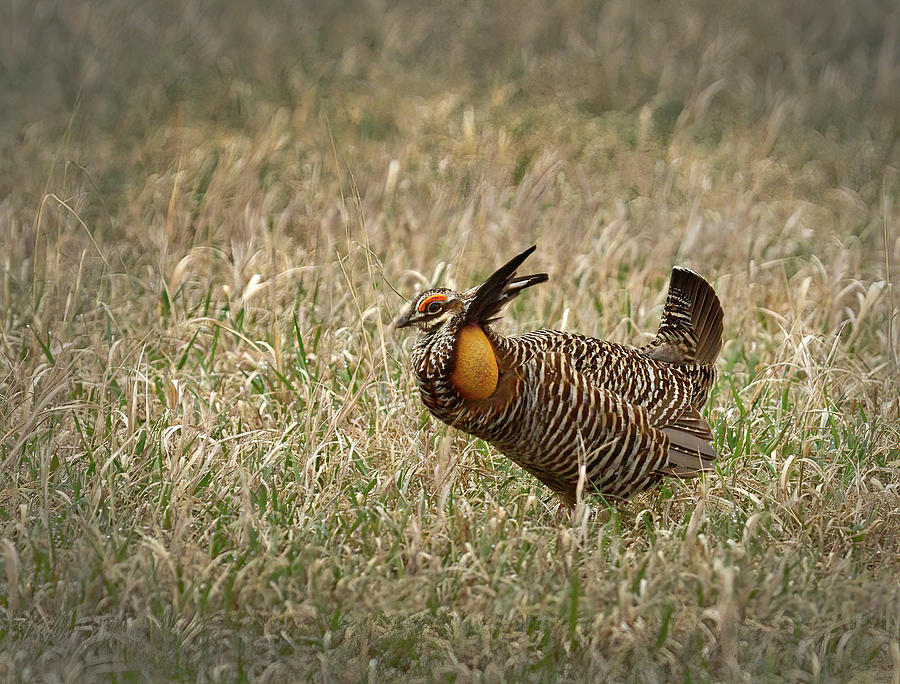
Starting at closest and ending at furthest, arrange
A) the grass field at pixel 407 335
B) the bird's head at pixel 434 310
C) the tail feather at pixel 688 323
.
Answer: the grass field at pixel 407 335, the bird's head at pixel 434 310, the tail feather at pixel 688 323

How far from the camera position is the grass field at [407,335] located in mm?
2949

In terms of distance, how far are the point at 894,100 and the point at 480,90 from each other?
2882mm

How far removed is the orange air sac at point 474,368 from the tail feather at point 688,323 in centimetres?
79

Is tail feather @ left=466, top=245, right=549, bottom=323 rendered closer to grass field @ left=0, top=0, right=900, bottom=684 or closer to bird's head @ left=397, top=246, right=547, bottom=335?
bird's head @ left=397, top=246, right=547, bottom=335

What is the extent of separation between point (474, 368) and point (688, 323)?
95 cm

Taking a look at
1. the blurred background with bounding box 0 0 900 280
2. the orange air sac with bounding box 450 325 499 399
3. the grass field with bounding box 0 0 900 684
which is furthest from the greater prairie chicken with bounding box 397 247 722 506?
the blurred background with bounding box 0 0 900 280

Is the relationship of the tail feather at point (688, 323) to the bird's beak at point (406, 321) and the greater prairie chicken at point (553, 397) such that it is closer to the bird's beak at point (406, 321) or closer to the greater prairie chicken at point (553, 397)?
the greater prairie chicken at point (553, 397)

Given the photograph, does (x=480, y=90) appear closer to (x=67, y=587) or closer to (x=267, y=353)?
(x=267, y=353)

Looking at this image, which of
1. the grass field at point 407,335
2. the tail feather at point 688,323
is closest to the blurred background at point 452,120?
the grass field at point 407,335

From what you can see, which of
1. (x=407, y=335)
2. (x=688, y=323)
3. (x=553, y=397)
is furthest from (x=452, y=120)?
(x=553, y=397)

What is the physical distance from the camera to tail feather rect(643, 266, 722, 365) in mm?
3805

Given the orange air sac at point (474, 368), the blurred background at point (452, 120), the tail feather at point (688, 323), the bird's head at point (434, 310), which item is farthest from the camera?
the blurred background at point (452, 120)

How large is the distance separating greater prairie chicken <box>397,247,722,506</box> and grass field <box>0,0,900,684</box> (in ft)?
0.43

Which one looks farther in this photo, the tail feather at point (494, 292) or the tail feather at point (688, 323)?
the tail feather at point (688, 323)
